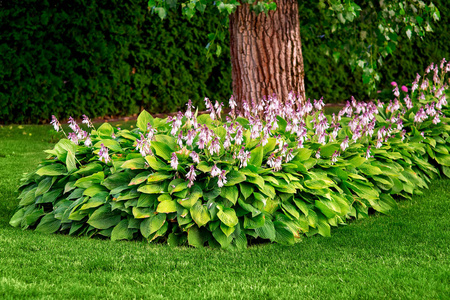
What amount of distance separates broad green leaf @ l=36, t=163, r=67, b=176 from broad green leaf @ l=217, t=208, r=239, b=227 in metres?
1.57

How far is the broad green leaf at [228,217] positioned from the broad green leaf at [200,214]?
95 millimetres

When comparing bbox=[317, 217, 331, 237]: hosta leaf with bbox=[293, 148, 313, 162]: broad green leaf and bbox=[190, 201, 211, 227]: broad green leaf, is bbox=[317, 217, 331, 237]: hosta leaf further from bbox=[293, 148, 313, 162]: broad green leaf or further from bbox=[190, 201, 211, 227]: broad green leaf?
bbox=[190, 201, 211, 227]: broad green leaf

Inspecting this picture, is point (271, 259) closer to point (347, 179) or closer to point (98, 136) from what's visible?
point (347, 179)

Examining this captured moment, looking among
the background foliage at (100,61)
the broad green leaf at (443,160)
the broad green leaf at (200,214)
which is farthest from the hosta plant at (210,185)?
the background foliage at (100,61)

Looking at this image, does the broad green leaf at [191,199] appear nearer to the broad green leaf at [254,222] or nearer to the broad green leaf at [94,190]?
the broad green leaf at [254,222]

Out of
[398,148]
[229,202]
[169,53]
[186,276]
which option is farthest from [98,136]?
[169,53]

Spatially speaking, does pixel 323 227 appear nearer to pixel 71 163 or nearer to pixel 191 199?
pixel 191 199

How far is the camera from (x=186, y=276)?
131 inches

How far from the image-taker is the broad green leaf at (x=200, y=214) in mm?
3812

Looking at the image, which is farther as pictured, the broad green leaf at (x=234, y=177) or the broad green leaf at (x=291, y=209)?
the broad green leaf at (x=291, y=209)

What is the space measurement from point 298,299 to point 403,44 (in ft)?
38.7

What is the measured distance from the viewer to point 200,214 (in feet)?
12.6

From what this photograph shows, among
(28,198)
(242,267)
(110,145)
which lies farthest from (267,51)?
(242,267)

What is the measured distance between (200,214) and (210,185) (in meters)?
0.32
